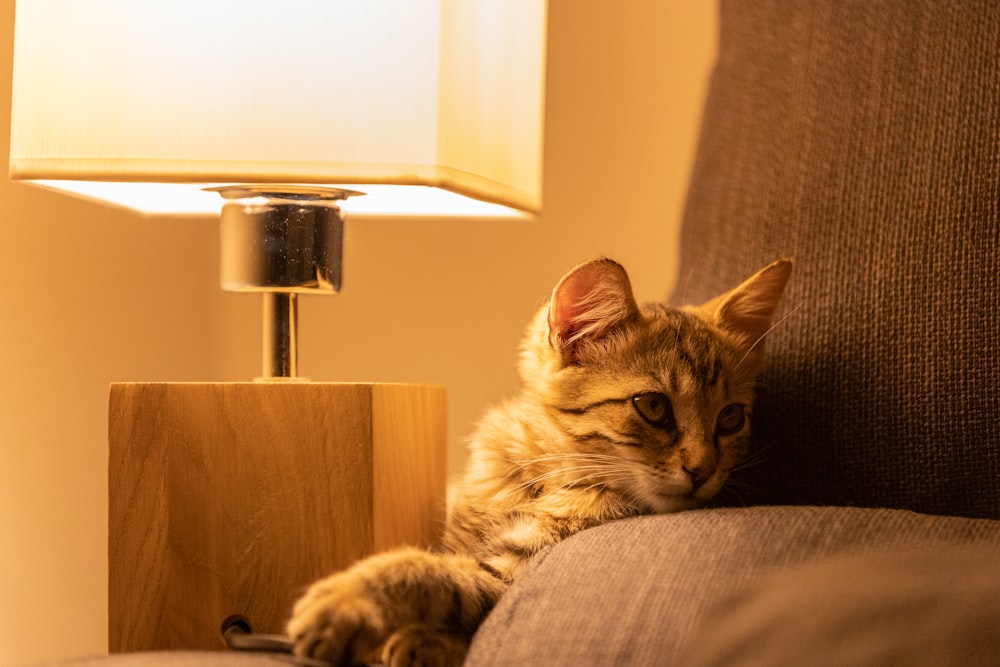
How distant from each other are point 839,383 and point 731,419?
6.8 inches

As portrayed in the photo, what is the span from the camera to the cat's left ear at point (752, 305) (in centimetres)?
111

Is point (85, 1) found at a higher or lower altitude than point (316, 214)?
higher

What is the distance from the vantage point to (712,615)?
700 millimetres

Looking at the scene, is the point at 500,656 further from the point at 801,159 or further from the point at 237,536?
the point at 801,159

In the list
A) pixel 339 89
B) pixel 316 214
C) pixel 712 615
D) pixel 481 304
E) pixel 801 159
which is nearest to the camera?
pixel 712 615

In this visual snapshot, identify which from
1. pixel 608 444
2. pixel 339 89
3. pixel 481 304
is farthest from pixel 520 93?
pixel 481 304

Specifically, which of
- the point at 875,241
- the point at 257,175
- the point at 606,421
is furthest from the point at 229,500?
the point at 875,241

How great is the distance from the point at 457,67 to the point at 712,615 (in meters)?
0.55

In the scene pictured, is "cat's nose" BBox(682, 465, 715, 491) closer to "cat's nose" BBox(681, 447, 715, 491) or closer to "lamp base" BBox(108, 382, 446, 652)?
"cat's nose" BBox(681, 447, 715, 491)

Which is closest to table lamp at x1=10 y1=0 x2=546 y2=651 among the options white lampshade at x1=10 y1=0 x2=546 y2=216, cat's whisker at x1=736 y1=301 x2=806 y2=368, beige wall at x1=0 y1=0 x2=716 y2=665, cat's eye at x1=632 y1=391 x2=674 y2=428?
white lampshade at x1=10 y1=0 x2=546 y2=216

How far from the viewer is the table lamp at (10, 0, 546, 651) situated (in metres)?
0.91

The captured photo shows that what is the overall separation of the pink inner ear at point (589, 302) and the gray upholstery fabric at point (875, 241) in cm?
19

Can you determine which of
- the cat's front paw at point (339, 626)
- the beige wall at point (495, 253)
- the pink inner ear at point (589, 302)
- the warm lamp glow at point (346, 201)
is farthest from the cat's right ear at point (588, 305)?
the beige wall at point (495, 253)

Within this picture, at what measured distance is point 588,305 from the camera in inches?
44.3
